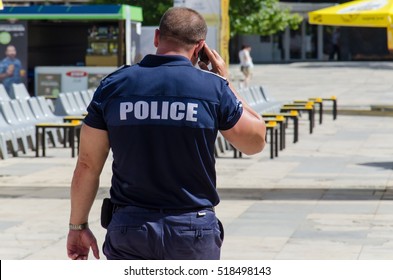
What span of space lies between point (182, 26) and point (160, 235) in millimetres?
855

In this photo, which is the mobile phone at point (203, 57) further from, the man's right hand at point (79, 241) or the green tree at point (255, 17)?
the green tree at point (255, 17)

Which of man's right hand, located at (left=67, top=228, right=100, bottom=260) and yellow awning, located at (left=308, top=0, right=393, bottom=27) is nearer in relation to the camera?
man's right hand, located at (left=67, top=228, right=100, bottom=260)

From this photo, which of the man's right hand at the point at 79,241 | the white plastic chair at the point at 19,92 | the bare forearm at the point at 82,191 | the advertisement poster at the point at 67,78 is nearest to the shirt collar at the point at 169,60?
the bare forearm at the point at 82,191

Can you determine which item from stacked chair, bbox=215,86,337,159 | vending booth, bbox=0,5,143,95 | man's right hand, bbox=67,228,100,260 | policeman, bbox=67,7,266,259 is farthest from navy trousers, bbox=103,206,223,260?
vending booth, bbox=0,5,143,95

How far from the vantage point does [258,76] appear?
54781mm

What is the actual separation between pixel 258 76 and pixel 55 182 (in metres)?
39.2

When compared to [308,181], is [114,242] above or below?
above

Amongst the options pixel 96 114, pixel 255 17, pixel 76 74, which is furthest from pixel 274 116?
pixel 255 17

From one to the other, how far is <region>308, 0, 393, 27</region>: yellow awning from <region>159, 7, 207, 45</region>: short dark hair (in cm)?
1196

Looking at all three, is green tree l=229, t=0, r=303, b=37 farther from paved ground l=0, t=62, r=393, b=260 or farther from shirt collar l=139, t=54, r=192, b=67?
shirt collar l=139, t=54, r=192, b=67

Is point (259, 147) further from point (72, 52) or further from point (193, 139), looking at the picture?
point (72, 52)

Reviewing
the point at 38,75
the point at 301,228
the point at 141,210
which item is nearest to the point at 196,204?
the point at 141,210

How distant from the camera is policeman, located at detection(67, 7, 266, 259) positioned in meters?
4.69

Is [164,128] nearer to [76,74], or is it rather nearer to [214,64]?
[214,64]
